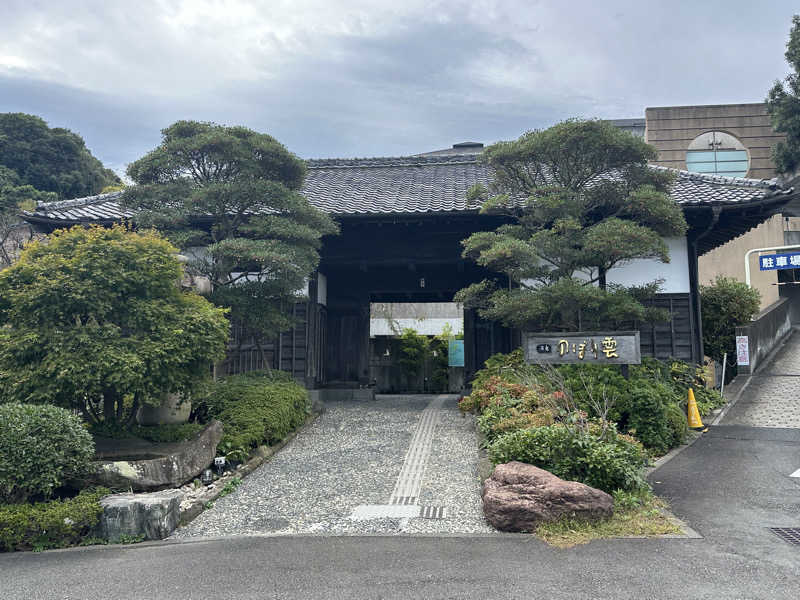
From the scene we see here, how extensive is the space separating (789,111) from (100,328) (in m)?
24.3

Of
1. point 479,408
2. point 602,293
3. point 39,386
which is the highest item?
point 602,293

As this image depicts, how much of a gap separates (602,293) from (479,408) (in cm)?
264

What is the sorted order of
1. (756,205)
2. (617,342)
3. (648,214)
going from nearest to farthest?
1. (617,342)
2. (648,214)
3. (756,205)

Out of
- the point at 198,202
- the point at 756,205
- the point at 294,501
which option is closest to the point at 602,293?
the point at 756,205

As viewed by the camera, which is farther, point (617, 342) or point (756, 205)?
point (756, 205)

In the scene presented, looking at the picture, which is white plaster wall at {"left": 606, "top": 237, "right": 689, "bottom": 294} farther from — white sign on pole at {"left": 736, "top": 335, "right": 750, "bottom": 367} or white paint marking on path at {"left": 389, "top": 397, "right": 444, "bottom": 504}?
white paint marking on path at {"left": 389, "top": 397, "right": 444, "bottom": 504}

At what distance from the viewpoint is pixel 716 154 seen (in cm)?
2397

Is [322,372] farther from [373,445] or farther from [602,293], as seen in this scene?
[602,293]

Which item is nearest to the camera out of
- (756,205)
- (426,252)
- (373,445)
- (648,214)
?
(373,445)

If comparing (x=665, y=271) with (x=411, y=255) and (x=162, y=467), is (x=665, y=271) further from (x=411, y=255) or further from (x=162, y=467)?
(x=162, y=467)

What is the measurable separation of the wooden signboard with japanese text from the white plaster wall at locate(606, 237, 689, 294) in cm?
362

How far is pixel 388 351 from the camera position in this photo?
19047 mm

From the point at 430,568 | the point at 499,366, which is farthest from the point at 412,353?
the point at 430,568

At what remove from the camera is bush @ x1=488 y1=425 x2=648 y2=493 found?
5578 millimetres
